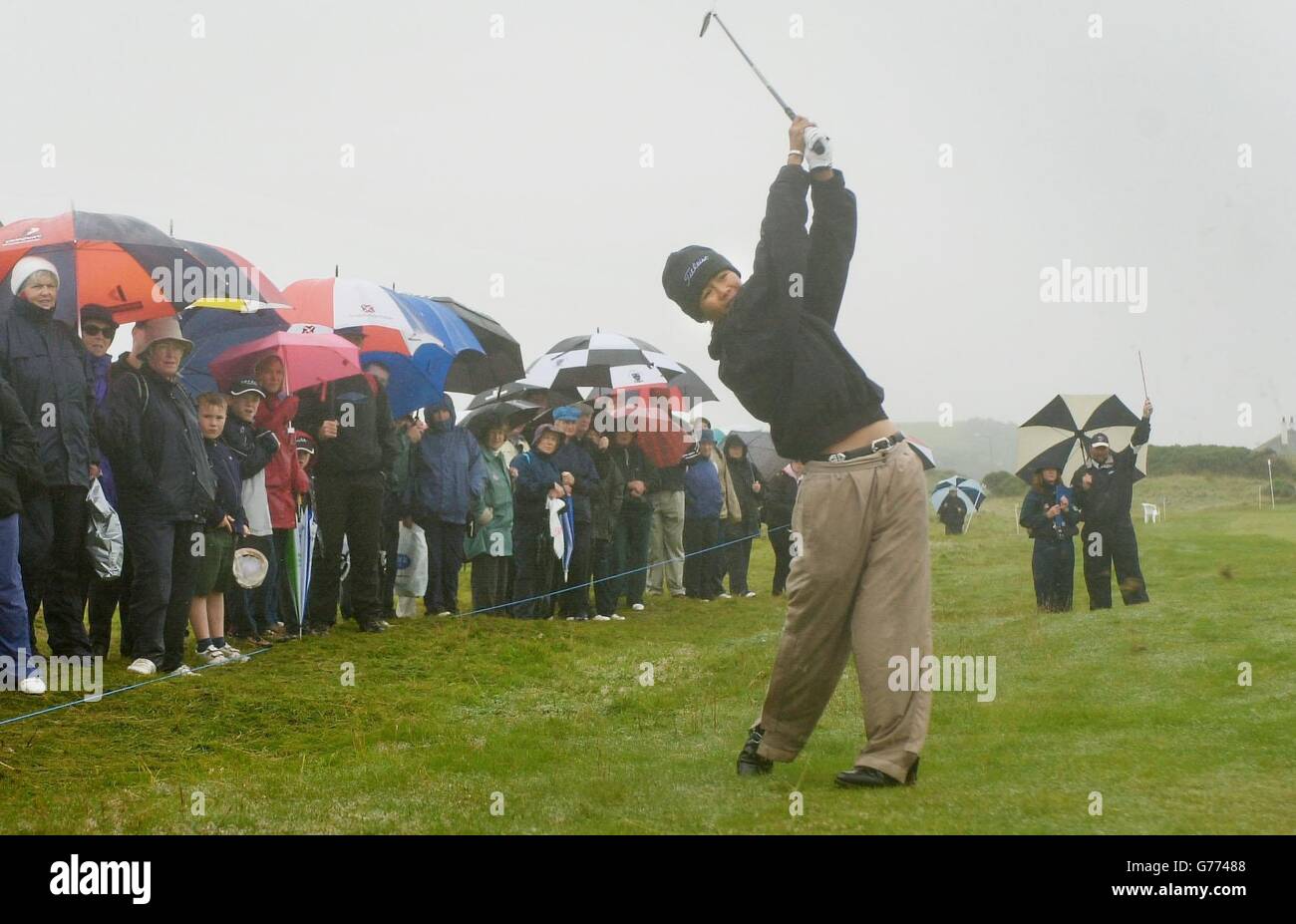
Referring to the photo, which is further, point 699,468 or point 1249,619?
point 699,468

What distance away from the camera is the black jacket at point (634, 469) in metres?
18.0

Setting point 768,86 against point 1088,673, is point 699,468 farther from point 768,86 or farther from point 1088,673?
point 768,86

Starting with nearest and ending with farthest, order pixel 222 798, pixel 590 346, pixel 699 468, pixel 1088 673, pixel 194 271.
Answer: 1. pixel 222 798
2. pixel 1088 673
3. pixel 194 271
4. pixel 590 346
5. pixel 699 468

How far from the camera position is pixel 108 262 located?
10336 millimetres

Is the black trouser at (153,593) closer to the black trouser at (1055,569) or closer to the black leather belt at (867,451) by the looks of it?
the black leather belt at (867,451)

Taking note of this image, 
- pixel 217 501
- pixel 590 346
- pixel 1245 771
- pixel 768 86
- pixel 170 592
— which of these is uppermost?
pixel 590 346

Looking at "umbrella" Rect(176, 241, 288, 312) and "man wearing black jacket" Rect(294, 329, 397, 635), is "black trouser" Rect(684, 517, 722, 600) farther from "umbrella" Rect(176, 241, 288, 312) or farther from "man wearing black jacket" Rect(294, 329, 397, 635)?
"umbrella" Rect(176, 241, 288, 312)

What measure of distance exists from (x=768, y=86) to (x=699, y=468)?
44.3ft

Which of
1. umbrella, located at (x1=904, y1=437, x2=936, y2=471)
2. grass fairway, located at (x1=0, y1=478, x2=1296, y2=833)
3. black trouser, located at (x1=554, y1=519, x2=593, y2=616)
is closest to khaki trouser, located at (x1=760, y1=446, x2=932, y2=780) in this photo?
grass fairway, located at (x1=0, y1=478, x2=1296, y2=833)

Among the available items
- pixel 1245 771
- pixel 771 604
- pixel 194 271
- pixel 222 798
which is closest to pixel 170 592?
pixel 194 271

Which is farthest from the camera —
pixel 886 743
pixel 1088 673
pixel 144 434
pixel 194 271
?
pixel 194 271

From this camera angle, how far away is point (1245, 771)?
605 centimetres

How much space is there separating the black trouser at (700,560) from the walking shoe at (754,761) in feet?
43.0

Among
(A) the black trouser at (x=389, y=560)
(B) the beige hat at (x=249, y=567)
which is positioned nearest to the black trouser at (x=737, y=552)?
(A) the black trouser at (x=389, y=560)
